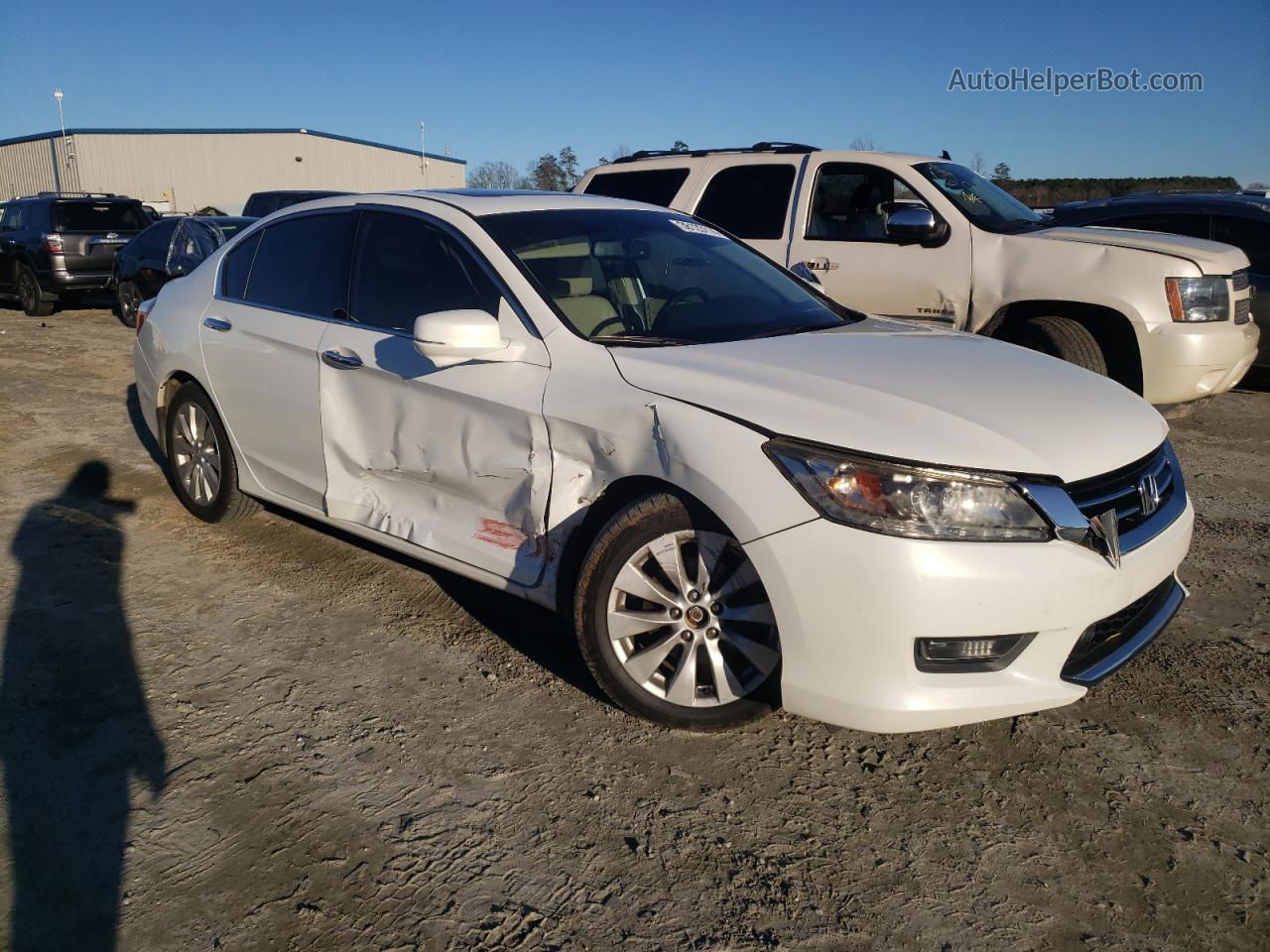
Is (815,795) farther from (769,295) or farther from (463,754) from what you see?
(769,295)

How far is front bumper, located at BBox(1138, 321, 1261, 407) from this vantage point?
5930mm

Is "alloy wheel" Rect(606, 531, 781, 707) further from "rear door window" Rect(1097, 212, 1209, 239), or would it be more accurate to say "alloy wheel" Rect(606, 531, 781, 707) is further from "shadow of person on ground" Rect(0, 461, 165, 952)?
"rear door window" Rect(1097, 212, 1209, 239)

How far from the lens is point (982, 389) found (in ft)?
9.77

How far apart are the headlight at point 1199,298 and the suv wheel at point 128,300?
12.5m

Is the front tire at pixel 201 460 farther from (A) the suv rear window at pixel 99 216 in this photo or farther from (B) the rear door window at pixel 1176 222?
(A) the suv rear window at pixel 99 216

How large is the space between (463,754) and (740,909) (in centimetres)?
101

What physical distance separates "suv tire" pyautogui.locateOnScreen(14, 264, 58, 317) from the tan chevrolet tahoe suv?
11.1 m

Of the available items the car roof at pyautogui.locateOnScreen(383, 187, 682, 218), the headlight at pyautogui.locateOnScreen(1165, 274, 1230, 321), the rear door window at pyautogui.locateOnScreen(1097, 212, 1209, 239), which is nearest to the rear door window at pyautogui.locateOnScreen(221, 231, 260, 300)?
the car roof at pyautogui.locateOnScreen(383, 187, 682, 218)

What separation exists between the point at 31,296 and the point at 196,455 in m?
12.4

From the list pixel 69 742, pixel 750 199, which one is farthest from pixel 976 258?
pixel 69 742

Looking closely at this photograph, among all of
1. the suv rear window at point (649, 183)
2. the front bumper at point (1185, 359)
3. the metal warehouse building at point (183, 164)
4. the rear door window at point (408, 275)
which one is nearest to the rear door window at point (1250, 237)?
the front bumper at point (1185, 359)

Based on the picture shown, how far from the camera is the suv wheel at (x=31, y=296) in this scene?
582 inches

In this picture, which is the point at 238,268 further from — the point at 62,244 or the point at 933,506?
the point at 62,244

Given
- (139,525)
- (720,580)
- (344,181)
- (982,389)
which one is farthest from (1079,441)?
(344,181)
